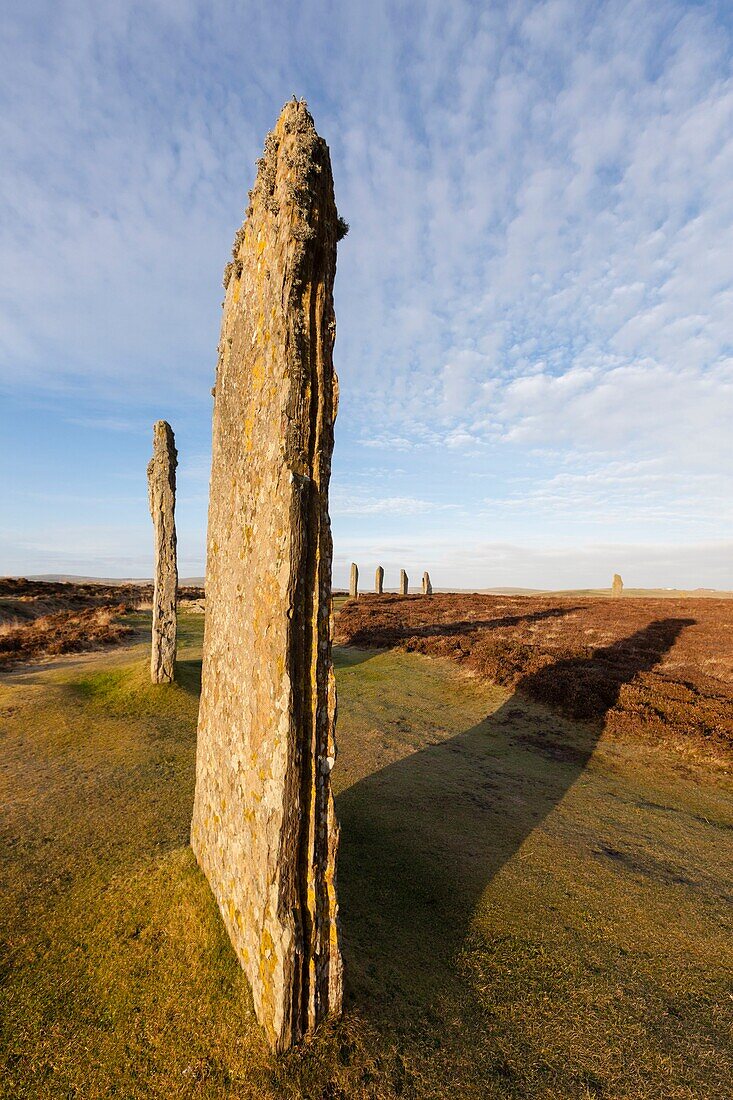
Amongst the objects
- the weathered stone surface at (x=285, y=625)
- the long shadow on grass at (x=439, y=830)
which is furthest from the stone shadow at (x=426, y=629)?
the weathered stone surface at (x=285, y=625)

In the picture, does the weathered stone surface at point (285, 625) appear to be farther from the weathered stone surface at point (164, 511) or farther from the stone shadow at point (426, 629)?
the stone shadow at point (426, 629)

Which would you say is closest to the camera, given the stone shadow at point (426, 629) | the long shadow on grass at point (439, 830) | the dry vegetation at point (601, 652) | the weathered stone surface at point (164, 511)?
the long shadow on grass at point (439, 830)

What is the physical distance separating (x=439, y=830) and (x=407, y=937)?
214 centimetres

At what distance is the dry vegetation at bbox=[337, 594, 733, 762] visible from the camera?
35.5ft

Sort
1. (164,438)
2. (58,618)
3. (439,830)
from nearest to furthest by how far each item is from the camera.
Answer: (439,830), (164,438), (58,618)

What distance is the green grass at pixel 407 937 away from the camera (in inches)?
120

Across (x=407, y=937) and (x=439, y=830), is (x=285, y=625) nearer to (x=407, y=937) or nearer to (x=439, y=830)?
(x=407, y=937)

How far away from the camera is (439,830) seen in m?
6.27

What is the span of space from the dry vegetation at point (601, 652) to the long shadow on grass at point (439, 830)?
0.39 metres

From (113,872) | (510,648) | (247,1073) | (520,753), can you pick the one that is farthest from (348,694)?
(247,1073)

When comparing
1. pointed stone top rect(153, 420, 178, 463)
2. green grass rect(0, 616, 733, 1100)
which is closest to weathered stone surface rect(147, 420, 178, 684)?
pointed stone top rect(153, 420, 178, 463)

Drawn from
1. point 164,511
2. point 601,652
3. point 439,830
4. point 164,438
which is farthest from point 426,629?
point 439,830

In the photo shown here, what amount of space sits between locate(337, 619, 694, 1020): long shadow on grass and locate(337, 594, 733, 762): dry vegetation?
0.39 meters

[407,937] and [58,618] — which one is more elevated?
[58,618]
